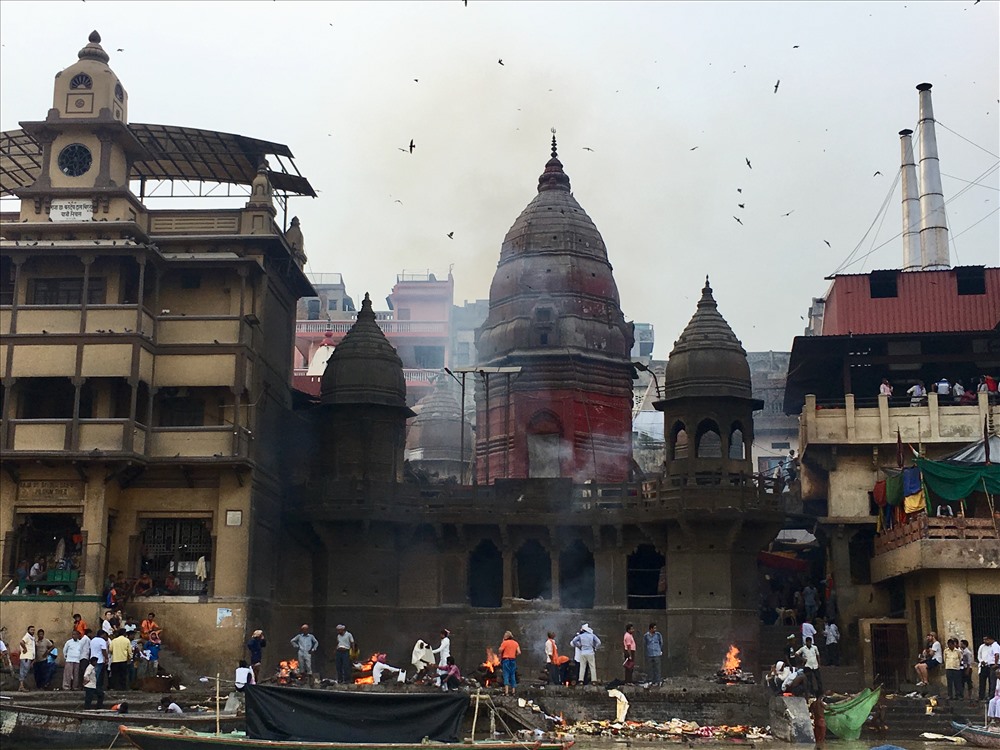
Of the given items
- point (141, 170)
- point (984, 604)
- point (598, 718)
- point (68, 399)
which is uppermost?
point (141, 170)

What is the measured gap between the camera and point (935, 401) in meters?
35.4

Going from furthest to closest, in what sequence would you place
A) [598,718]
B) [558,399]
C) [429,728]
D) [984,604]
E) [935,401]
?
[558,399] → [935,401] → [984,604] → [598,718] → [429,728]

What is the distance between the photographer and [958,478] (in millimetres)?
31141

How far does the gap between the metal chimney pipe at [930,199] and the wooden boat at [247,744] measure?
2881 centimetres

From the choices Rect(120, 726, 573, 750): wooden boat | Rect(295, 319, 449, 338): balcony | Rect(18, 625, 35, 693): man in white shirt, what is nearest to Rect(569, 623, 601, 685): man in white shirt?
Rect(120, 726, 573, 750): wooden boat

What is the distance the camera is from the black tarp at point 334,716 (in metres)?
18.5

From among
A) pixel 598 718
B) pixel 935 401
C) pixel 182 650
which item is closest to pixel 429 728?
pixel 598 718

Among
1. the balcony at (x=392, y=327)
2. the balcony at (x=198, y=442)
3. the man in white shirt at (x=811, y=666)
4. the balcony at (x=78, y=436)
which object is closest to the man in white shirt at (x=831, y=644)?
the man in white shirt at (x=811, y=666)

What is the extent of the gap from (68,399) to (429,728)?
58.4ft

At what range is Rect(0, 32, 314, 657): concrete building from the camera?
30.8m

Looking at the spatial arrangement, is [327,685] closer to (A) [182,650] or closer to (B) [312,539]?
(A) [182,650]

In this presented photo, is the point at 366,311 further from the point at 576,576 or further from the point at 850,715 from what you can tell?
the point at 850,715

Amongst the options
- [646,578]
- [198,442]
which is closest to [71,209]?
[198,442]

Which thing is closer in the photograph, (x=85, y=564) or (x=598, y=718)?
(x=598, y=718)
